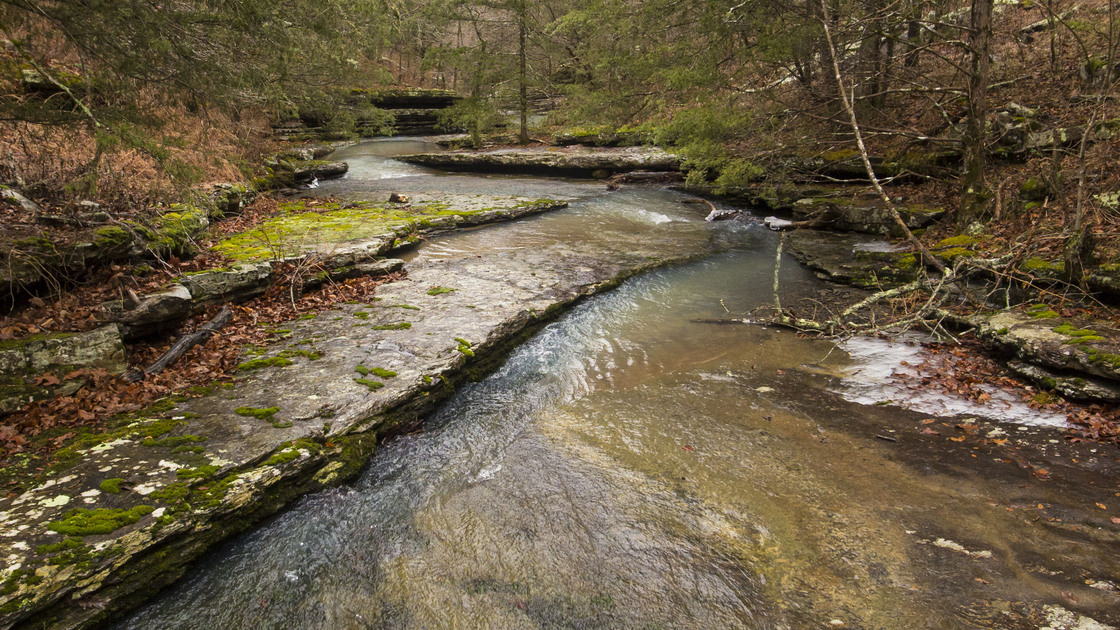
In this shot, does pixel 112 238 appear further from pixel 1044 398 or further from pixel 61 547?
pixel 1044 398

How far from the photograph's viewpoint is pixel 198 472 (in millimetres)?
3592

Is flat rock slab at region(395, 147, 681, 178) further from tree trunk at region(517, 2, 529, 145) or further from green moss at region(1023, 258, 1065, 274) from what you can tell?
green moss at region(1023, 258, 1065, 274)

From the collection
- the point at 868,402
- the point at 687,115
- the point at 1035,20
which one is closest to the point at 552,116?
the point at 687,115

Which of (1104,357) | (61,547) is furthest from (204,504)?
(1104,357)

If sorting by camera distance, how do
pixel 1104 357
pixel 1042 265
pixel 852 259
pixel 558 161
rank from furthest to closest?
1. pixel 558 161
2. pixel 852 259
3. pixel 1042 265
4. pixel 1104 357

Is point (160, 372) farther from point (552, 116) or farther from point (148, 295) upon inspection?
point (552, 116)

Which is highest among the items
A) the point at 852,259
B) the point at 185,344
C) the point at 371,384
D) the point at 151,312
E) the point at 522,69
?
A: the point at 522,69

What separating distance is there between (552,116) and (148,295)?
23.5 m

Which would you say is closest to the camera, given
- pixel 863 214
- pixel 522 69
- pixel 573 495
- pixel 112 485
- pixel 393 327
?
pixel 112 485

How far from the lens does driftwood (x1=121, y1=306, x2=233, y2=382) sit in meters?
4.73

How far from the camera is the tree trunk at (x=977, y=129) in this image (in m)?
7.35

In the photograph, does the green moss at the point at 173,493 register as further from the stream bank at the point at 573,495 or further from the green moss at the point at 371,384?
the green moss at the point at 371,384

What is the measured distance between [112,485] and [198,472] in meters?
0.47

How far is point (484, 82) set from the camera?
2211 cm
